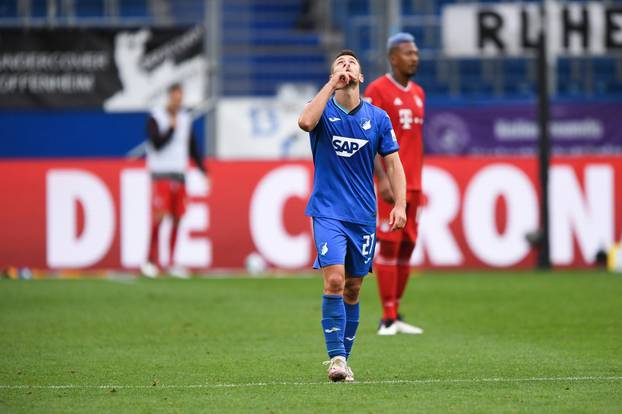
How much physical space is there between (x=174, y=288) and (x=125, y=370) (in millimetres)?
7310

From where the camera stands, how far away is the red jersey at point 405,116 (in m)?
11.0

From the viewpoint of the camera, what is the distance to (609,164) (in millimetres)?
18703

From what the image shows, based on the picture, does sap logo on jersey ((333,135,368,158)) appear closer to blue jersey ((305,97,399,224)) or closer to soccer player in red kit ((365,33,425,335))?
blue jersey ((305,97,399,224))

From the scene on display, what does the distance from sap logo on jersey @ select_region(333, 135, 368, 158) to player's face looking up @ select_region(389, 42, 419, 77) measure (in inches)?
122

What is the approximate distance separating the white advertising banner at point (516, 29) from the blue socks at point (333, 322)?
12.4 metres

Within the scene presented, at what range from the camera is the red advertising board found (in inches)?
730

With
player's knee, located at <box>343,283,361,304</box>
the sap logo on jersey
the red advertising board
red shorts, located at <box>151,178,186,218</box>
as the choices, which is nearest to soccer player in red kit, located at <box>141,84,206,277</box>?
red shorts, located at <box>151,178,186,218</box>

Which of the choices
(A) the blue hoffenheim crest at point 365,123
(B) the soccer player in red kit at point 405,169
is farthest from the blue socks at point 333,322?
(B) the soccer player in red kit at point 405,169

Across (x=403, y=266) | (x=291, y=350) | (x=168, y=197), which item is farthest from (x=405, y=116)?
(x=168, y=197)

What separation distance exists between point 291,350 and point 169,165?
8.86 metres

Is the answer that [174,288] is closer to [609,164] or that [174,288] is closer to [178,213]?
[178,213]

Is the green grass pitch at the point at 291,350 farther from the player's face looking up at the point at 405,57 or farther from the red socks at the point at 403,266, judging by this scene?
the player's face looking up at the point at 405,57

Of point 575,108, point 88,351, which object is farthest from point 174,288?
point 575,108

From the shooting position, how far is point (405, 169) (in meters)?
11.0
